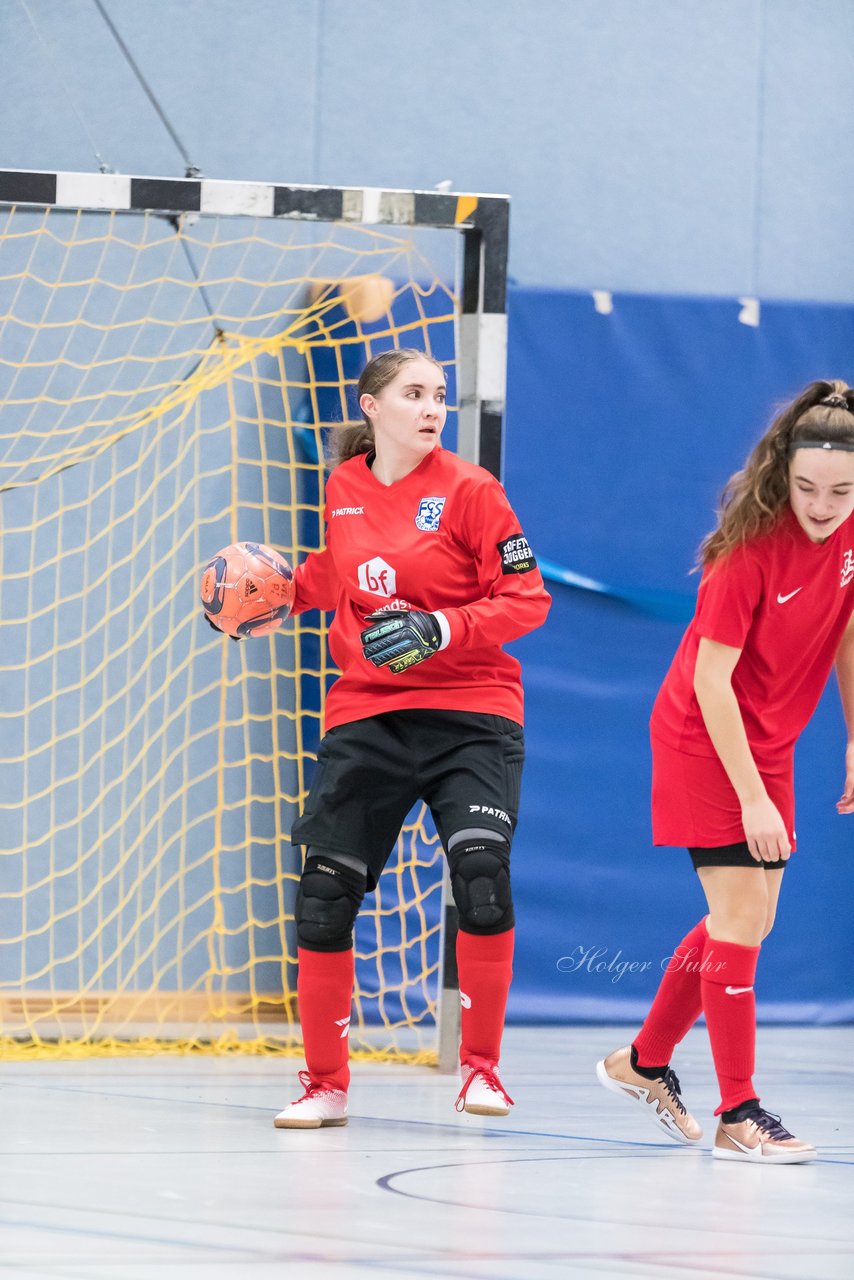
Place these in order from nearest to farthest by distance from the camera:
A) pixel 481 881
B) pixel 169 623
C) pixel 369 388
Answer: pixel 481 881
pixel 369 388
pixel 169 623

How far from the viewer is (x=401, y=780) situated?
318cm

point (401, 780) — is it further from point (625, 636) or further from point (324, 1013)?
point (625, 636)

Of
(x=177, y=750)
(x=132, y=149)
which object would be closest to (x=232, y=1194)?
(x=177, y=750)

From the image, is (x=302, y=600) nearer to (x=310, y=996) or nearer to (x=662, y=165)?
(x=310, y=996)

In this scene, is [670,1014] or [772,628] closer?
[772,628]

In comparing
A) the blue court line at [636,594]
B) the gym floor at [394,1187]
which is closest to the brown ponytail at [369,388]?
the gym floor at [394,1187]

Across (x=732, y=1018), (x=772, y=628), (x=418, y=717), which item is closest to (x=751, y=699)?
(x=772, y=628)

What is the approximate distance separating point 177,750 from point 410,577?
2.08 meters

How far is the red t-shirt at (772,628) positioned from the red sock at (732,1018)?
34cm

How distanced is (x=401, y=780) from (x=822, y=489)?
0.99 m

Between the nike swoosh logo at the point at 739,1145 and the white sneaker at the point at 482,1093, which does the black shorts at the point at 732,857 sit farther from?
the white sneaker at the point at 482,1093

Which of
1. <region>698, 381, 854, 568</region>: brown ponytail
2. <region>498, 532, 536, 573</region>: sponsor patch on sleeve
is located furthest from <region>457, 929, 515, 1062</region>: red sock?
<region>698, 381, 854, 568</region>: brown ponytail

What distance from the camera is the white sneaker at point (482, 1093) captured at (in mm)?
3105

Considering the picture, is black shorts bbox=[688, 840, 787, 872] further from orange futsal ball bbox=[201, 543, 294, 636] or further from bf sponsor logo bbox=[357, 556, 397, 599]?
orange futsal ball bbox=[201, 543, 294, 636]
